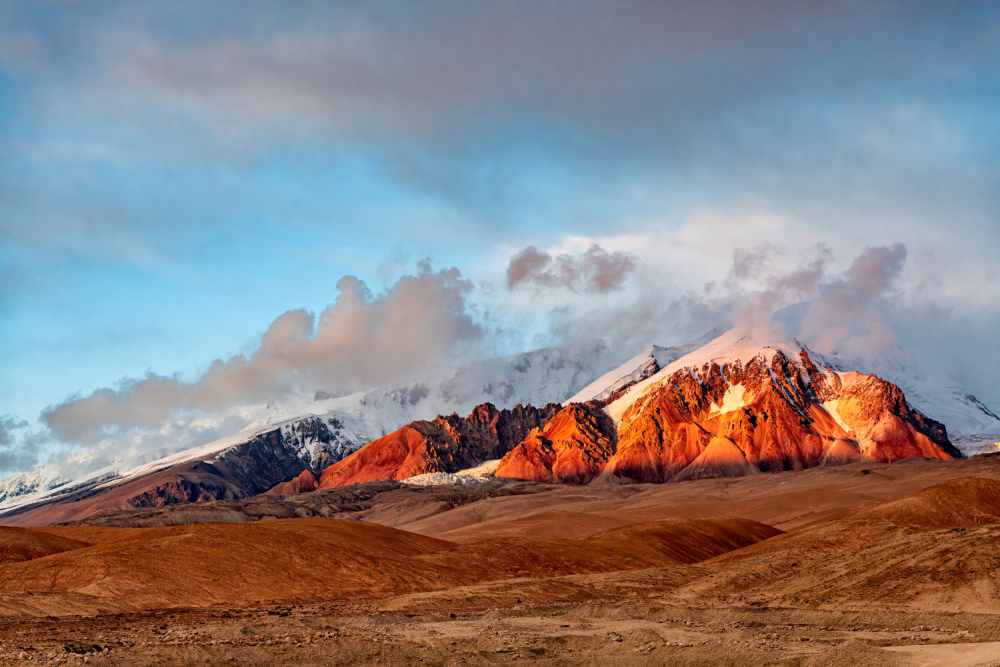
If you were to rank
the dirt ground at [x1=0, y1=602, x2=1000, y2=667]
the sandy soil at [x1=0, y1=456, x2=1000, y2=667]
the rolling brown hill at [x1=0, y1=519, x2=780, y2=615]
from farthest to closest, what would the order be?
the rolling brown hill at [x1=0, y1=519, x2=780, y2=615]
the sandy soil at [x1=0, y1=456, x2=1000, y2=667]
the dirt ground at [x1=0, y1=602, x2=1000, y2=667]

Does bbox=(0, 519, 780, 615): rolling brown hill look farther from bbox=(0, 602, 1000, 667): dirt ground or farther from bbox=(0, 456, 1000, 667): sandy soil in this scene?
bbox=(0, 602, 1000, 667): dirt ground

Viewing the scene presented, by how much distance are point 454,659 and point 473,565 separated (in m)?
37.4

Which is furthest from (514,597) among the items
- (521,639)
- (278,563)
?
(278,563)

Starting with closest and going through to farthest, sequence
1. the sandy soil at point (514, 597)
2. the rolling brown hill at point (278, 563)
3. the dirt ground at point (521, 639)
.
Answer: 1. the dirt ground at point (521, 639)
2. the sandy soil at point (514, 597)
3. the rolling brown hill at point (278, 563)

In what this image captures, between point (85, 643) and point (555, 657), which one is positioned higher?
point (85, 643)

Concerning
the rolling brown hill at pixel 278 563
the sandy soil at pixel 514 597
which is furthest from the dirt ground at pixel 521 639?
the rolling brown hill at pixel 278 563

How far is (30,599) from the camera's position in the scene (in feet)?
157

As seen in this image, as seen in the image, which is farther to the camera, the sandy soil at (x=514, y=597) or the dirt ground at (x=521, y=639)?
the sandy soil at (x=514, y=597)

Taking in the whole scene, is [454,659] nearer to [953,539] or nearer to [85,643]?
[85,643]

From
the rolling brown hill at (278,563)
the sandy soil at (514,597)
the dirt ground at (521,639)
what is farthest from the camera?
the rolling brown hill at (278,563)

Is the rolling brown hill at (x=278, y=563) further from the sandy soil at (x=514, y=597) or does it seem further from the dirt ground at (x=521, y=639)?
the dirt ground at (x=521, y=639)

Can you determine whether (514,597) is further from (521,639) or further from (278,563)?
(278,563)

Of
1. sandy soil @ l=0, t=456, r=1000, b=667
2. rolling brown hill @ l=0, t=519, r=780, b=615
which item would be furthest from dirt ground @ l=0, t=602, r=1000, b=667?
rolling brown hill @ l=0, t=519, r=780, b=615

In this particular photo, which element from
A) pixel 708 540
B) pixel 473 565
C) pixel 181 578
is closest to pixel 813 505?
pixel 708 540
